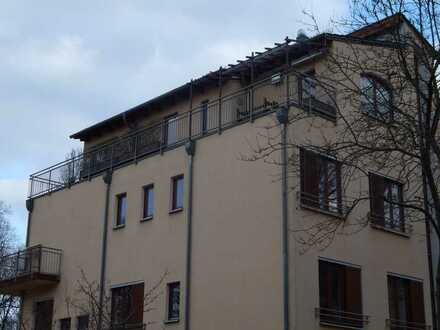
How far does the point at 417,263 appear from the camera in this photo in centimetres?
2531

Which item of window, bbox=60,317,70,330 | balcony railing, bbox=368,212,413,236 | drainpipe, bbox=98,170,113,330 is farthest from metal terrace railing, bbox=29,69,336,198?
window, bbox=60,317,70,330

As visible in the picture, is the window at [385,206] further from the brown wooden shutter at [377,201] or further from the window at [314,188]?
the window at [314,188]

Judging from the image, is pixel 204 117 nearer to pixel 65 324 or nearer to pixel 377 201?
pixel 377 201

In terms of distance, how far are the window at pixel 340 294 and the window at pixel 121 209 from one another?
856cm

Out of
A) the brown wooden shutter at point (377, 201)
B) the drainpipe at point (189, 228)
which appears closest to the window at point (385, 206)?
the brown wooden shutter at point (377, 201)

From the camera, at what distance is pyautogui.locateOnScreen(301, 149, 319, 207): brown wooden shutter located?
21609 millimetres

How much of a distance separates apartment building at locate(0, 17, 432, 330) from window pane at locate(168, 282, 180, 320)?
59 mm

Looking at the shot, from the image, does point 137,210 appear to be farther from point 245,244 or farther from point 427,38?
point 427,38

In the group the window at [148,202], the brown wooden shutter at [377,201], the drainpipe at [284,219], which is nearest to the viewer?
the drainpipe at [284,219]

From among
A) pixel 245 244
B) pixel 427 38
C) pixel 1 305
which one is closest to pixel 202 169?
pixel 245 244

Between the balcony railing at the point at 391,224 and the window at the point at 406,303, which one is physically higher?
the balcony railing at the point at 391,224

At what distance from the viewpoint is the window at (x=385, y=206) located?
2403cm

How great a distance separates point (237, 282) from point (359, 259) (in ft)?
12.9

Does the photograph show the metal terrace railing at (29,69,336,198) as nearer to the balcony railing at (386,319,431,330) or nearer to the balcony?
the balcony
